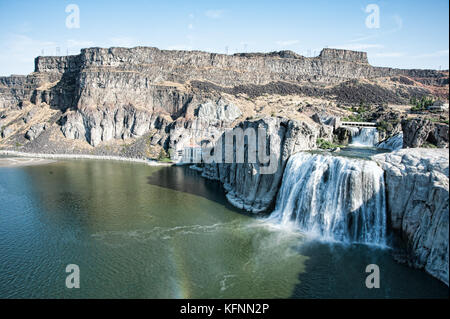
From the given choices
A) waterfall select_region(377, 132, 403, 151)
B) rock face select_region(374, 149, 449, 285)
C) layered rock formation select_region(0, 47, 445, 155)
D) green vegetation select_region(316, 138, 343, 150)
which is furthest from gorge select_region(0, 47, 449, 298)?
layered rock formation select_region(0, 47, 445, 155)

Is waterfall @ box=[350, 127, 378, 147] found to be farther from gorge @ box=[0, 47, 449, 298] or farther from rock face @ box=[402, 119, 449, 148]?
rock face @ box=[402, 119, 449, 148]

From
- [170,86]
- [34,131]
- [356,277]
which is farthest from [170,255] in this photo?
[34,131]

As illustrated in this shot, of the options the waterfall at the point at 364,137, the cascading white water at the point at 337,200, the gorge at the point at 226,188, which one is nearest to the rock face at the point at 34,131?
the gorge at the point at 226,188

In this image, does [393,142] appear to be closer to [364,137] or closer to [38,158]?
[364,137]

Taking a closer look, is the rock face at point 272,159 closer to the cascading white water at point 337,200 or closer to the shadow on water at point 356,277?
the cascading white water at point 337,200

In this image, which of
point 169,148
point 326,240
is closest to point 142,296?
point 326,240
